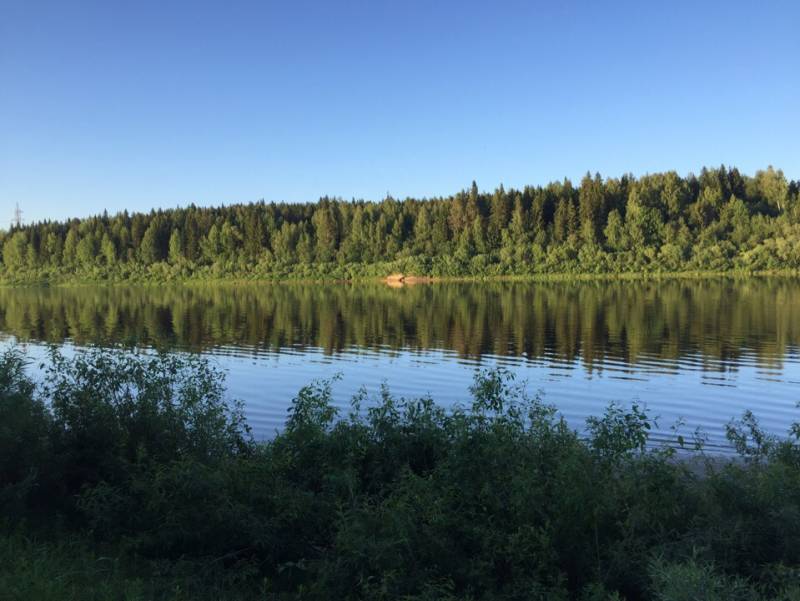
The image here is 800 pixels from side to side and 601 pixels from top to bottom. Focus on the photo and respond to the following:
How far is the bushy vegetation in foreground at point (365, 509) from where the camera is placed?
8.91 meters

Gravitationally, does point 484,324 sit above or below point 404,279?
below

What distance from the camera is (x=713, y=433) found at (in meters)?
19.2

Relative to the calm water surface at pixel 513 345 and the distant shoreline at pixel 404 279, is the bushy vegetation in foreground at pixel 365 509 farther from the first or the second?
the distant shoreline at pixel 404 279

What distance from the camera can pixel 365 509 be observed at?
32.0ft

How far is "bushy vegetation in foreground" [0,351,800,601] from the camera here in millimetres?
8914

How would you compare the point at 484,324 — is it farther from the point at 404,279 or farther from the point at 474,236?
the point at 474,236

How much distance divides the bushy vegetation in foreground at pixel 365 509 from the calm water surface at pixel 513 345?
346cm

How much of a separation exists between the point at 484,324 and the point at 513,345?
1134 centimetres

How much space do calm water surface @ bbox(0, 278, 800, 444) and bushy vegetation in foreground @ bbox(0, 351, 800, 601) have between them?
3457 mm

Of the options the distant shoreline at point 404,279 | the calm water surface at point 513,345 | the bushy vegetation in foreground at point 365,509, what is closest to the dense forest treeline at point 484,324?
the calm water surface at point 513,345

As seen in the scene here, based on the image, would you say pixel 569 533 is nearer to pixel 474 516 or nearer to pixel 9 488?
pixel 474 516

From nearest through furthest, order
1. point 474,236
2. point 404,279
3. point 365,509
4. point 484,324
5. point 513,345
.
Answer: point 365,509 → point 513,345 → point 484,324 → point 404,279 → point 474,236

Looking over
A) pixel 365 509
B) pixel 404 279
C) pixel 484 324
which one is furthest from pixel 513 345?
pixel 404 279

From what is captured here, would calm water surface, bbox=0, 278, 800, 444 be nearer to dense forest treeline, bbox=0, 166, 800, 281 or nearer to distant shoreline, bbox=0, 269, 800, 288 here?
distant shoreline, bbox=0, 269, 800, 288
